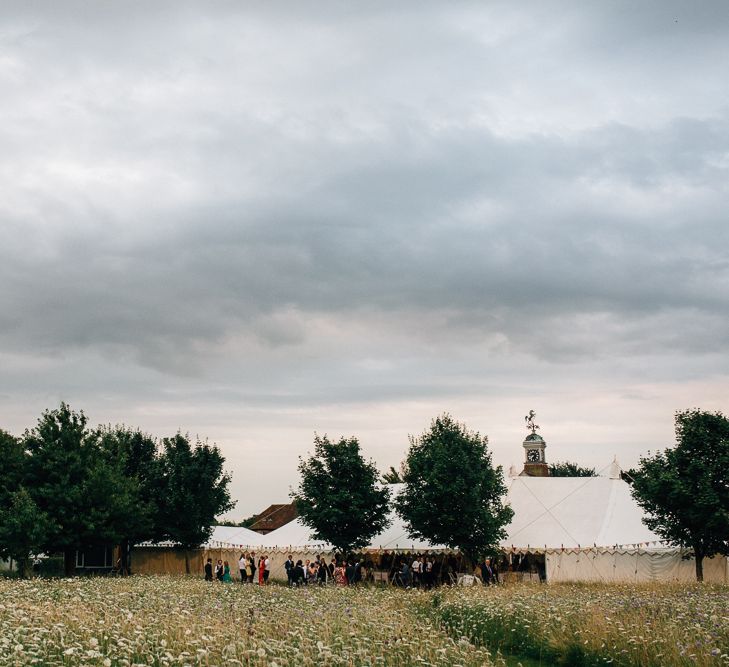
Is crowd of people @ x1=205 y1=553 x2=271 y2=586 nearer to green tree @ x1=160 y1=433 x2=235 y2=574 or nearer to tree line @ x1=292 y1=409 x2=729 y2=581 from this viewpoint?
tree line @ x1=292 y1=409 x2=729 y2=581

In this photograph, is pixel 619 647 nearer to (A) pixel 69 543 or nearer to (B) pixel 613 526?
(B) pixel 613 526

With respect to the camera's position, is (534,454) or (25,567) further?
(534,454)

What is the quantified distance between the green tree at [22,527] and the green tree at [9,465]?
4.52ft

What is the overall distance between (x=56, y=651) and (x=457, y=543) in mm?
31595

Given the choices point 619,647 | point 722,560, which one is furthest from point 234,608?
point 722,560

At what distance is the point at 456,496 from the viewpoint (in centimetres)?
4291

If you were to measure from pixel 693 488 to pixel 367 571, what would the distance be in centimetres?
1823

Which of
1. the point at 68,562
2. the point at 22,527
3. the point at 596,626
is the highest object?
the point at 22,527

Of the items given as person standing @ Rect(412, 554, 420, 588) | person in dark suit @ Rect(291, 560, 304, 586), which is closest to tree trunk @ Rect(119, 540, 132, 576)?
person in dark suit @ Rect(291, 560, 304, 586)

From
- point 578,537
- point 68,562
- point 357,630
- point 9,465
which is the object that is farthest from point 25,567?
point 357,630

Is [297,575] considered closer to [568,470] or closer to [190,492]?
[190,492]

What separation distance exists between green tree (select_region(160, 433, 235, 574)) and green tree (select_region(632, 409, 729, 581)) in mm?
27465

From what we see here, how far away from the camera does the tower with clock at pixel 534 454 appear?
58.5 metres

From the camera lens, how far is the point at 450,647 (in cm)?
1380
